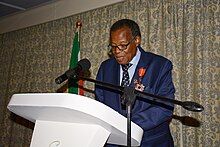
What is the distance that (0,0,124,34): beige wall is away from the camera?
3.79 metres

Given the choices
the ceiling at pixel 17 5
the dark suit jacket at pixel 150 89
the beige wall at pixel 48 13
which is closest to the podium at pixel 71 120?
the dark suit jacket at pixel 150 89

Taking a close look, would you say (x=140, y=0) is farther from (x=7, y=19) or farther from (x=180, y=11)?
(x=7, y=19)

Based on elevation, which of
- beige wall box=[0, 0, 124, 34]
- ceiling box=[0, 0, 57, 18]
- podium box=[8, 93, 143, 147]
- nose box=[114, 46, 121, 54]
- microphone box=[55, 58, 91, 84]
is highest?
ceiling box=[0, 0, 57, 18]

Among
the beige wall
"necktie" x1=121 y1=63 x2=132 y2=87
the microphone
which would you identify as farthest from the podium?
the beige wall

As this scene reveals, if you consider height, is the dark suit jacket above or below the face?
below

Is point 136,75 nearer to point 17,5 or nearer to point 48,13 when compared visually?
point 48,13

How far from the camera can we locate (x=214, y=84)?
2557mm

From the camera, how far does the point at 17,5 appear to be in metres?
4.47

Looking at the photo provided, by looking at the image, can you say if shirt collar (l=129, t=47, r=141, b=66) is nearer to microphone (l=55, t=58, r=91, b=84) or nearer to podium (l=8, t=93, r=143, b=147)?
microphone (l=55, t=58, r=91, b=84)

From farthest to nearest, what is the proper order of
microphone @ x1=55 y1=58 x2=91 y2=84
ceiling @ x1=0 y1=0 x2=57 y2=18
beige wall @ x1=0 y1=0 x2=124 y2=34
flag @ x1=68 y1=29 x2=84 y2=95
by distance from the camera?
ceiling @ x1=0 y1=0 x2=57 y2=18, beige wall @ x1=0 y1=0 x2=124 y2=34, flag @ x1=68 y1=29 x2=84 y2=95, microphone @ x1=55 y1=58 x2=91 y2=84

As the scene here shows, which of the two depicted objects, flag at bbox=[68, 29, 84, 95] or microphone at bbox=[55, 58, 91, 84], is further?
flag at bbox=[68, 29, 84, 95]

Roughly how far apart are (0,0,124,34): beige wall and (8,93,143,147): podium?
2.68 m

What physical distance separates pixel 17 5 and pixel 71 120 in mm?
3976

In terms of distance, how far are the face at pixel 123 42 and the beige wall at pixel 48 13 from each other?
1.85 m
